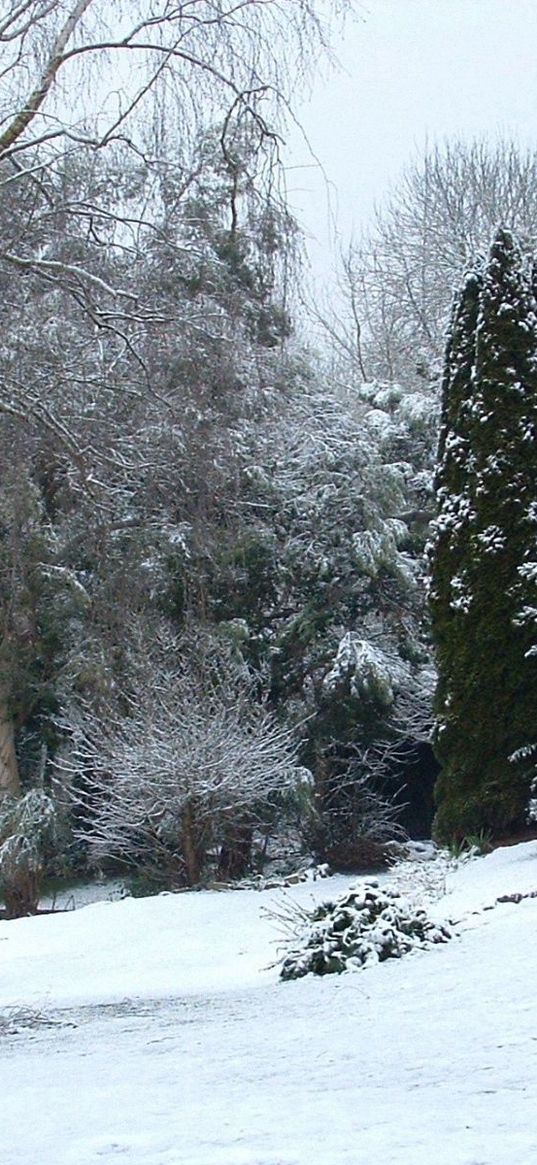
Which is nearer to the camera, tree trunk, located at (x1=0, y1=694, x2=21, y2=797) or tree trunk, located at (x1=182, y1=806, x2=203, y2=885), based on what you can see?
tree trunk, located at (x1=182, y1=806, x2=203, y2=885)

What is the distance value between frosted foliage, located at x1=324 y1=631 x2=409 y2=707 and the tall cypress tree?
2.29 meters

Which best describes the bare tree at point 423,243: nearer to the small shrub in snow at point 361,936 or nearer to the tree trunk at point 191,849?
the tree trunk at point 191,849

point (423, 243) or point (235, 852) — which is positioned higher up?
point (423, 243)

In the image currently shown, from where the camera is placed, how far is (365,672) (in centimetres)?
1369

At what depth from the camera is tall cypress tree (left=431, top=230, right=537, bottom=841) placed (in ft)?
34.4

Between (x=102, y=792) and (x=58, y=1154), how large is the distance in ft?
34.2

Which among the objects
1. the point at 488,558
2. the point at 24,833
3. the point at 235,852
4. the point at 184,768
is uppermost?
the point at 488,558

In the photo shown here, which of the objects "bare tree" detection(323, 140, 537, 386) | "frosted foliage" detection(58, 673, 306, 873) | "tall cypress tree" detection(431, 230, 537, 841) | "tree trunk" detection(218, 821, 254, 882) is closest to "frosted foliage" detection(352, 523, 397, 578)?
"frosted foliage" detection(58, 673, 306, 873)

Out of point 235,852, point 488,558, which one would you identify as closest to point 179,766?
point 235,852

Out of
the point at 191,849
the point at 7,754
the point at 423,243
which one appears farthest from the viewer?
the point at 423,243

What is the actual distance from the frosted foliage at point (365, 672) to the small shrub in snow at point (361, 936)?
681 centimetres

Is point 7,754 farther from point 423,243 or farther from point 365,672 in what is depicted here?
point 423,243

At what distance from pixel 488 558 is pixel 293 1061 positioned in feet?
24.5

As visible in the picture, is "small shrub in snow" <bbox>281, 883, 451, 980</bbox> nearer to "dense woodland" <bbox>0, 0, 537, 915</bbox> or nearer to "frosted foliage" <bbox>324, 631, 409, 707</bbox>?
"dense woodland" <bbox>0, 0, 537, 915</bbox>
